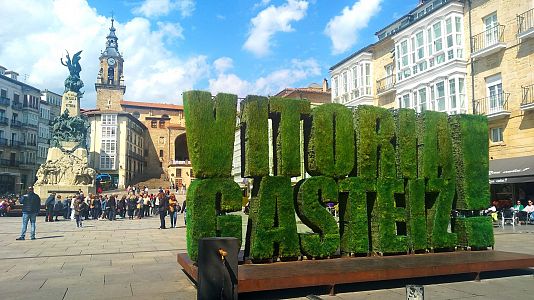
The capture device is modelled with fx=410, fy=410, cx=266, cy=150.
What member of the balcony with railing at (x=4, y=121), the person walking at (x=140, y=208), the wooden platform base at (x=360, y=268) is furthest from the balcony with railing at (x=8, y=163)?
the wooden platform base at (x=360, y=268)

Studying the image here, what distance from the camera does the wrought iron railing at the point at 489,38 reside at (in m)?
24.6

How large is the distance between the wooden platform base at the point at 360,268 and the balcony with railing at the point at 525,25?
17683 millimetres

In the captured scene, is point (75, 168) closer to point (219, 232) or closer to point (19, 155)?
point (219, 232)

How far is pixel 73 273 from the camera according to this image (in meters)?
9.23

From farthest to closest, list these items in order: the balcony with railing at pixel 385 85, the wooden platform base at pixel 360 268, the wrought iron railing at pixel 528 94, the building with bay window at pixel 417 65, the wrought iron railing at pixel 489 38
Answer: the balcony with railing at pixel 385 85 < the building with bay window at pixel 417 65 < the wrought iron railing at pixel 489 38 < the wrought iron railing at pixel 528 94 < the wooden platform base at pixel 360 268

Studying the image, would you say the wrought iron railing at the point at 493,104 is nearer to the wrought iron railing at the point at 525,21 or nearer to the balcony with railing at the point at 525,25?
the balcony with railing at the point at 525,25

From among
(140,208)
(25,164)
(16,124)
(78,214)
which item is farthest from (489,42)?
(25,164)

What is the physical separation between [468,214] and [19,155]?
248 ft

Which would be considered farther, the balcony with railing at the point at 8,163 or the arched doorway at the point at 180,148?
the arched doorway at the point at 180,148

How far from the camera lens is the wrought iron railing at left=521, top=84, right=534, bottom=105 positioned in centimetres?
2260

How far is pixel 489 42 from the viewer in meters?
25.7

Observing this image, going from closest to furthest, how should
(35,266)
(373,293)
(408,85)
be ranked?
(373,293) < (35,266) < (408,85)

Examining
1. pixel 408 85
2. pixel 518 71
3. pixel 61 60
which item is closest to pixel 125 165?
pixel 61 60

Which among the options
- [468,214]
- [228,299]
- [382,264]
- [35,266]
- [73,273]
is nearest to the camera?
[228,299]
